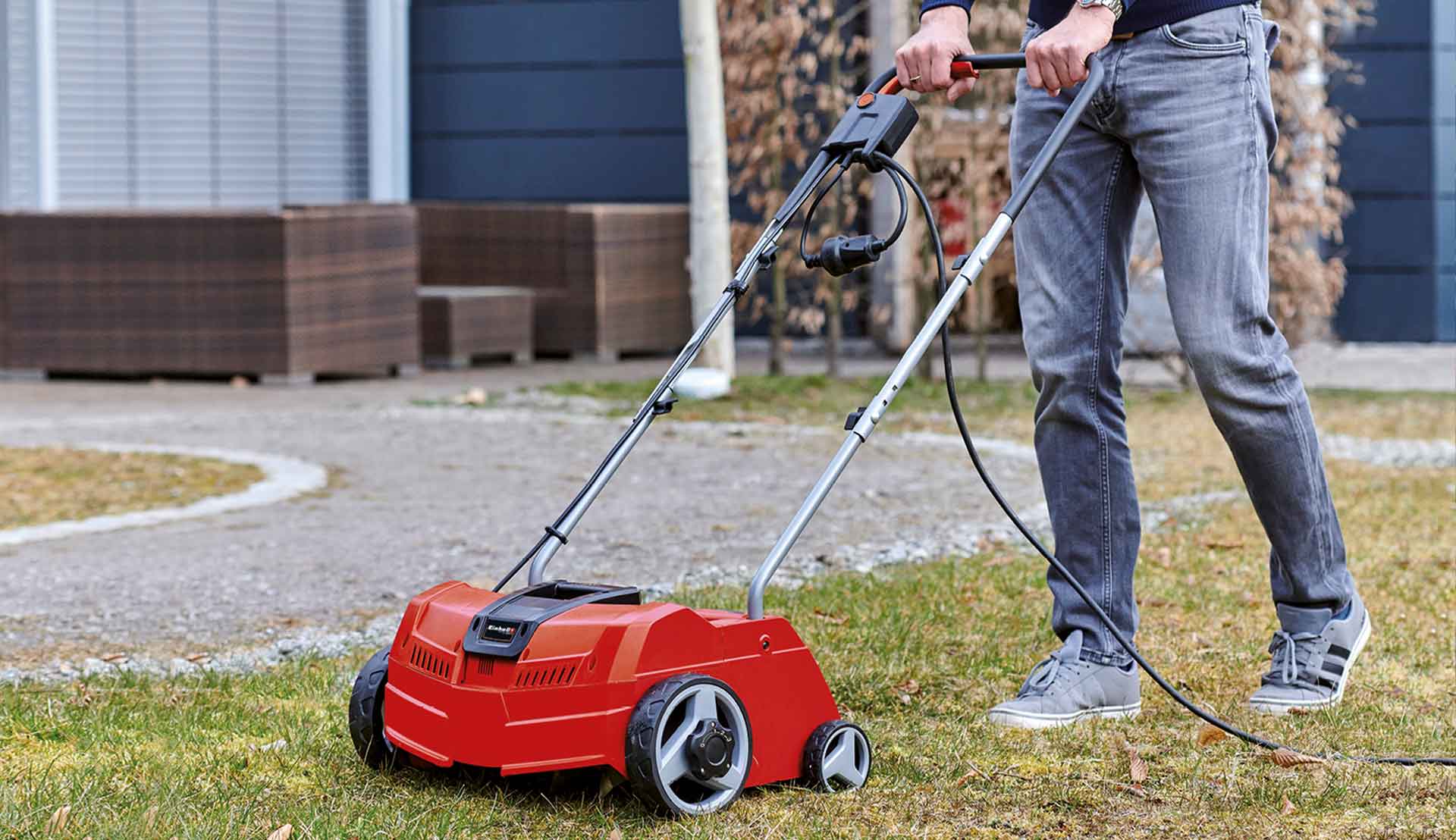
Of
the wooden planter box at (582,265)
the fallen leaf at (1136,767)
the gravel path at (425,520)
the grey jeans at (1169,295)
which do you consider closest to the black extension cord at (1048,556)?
the fallen leaf at (1136,767)

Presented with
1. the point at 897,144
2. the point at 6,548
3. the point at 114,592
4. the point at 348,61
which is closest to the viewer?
the point at 897,144

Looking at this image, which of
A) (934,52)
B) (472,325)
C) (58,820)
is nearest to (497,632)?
(58,820)

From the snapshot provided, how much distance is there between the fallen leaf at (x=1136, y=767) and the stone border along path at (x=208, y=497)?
126 inches

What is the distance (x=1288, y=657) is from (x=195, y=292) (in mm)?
7299

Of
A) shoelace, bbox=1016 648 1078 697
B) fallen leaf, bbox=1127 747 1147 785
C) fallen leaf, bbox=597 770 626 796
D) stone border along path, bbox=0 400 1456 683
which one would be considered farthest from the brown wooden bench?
fallen leaf, bbox=597 770 626 796

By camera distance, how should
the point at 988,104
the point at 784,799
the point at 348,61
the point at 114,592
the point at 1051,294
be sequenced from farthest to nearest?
the point at 348,61 < the point at 988,104 < the point at 114,592 < the point at 1051,294 < the point at 784,799

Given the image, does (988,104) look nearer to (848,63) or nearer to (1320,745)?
(848,63)

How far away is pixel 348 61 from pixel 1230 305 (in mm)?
10396

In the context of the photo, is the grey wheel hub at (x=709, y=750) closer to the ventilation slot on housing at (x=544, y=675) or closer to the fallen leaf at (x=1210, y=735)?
the ventilation slot on housing at (x=544, y=675)

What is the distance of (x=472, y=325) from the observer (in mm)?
10125

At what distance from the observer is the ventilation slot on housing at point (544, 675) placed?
220cm

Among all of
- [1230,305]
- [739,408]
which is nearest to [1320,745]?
[1230,305]

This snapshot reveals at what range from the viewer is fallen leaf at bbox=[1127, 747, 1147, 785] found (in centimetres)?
246

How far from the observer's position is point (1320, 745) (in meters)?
2.62
